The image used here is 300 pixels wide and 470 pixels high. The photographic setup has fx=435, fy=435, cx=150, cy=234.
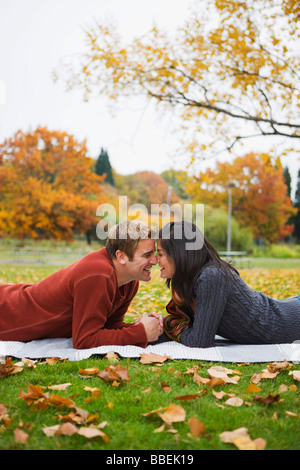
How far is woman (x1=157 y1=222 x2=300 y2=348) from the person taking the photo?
3.20 metres

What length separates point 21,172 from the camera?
2555 cm

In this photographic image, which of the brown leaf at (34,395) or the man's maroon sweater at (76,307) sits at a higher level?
the man's maroon sweater at (76,307)

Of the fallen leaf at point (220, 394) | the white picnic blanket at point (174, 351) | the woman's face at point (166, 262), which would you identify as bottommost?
the white picnic blanket at point (174, 351)

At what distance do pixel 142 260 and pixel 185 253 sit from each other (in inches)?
13.4

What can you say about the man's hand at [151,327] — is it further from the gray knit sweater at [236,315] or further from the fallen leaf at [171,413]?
the fallen leaf at [171,413]

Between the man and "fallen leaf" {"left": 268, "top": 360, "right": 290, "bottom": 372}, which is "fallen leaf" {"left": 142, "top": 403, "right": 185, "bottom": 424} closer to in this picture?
"fallen leaf" {"left": 268, "top": 360, "right": 290, "bottom": 372}

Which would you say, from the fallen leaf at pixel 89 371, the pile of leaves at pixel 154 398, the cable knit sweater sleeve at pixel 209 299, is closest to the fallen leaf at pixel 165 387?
the pile of leaves at pixel 154 398

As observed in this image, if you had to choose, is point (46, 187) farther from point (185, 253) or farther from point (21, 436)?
point (21, 436)

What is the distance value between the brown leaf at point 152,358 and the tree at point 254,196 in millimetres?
28847

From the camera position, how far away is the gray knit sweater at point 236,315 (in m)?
3.18

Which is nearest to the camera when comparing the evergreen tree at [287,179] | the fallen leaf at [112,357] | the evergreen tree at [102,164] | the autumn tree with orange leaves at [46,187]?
the fallen leaf at [112,357]
